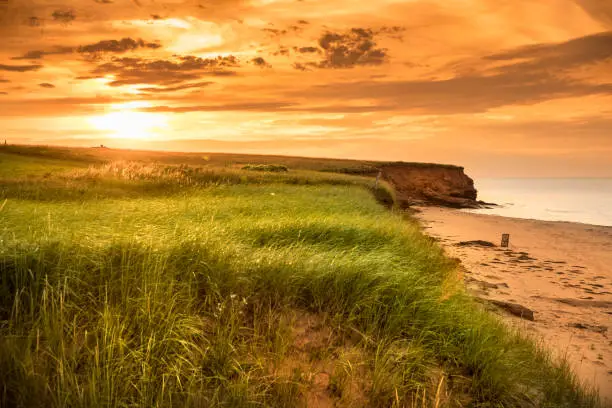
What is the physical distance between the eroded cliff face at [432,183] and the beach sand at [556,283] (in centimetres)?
2685

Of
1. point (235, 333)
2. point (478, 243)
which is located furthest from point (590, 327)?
Answer: point (478, 243)

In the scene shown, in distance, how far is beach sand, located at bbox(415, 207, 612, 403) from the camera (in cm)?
856

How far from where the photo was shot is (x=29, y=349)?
163 inches

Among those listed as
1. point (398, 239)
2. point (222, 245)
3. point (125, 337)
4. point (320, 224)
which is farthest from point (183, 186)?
point (125, 337)

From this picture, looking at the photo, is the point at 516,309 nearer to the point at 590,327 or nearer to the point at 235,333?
the point at 590,327

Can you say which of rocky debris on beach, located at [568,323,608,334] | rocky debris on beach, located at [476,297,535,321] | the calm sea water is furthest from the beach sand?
the calm sea water

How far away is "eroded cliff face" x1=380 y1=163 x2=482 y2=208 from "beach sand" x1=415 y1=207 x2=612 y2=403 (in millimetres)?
26847

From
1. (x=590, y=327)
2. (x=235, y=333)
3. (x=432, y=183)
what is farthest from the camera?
(x=432, y=183)

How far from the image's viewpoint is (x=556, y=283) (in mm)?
14555

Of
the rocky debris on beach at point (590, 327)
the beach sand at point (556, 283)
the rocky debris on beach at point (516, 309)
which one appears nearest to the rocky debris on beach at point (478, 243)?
the beach sand at point (556, 283)

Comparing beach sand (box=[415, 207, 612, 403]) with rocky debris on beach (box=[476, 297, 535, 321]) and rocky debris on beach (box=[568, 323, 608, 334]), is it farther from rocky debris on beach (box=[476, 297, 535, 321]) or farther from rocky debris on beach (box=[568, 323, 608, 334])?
rocky debris on beach (box=[476, 297, 535, 321])

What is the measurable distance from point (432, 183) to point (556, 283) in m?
49.7

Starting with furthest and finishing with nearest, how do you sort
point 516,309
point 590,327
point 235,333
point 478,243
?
point 478,243 < point 516,309 < point 590,327 < point 235,333

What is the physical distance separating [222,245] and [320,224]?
4.44m
